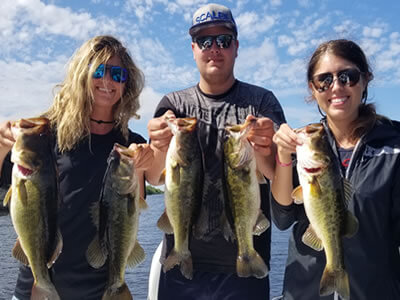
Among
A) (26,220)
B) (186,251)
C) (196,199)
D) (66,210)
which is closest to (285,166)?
(196,199)

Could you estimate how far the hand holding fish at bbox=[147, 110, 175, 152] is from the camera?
413cm

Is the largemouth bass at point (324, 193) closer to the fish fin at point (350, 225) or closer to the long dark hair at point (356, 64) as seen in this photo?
the fish fin at point (350, 225)

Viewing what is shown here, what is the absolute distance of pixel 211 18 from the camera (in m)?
4.46

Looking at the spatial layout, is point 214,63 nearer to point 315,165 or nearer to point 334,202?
point 315,165

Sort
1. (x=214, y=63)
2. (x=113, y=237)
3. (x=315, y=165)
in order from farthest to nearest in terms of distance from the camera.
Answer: (x=214, y=63)
(x=113, y=237)
(x=315, y=165)

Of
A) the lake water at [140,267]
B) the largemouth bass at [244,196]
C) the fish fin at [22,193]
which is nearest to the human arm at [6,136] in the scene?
the fish fin at [22,193]

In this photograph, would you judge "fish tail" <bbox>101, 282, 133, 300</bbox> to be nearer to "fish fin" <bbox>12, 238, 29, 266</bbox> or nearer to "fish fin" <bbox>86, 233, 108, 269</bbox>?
"fish fin" <bbox>86, 233, 108, 269</bbox>

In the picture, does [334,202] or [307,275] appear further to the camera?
[307,275]

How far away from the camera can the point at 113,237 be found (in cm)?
413

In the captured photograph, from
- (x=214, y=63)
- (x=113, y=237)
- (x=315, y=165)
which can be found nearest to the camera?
(x=315, y=165)

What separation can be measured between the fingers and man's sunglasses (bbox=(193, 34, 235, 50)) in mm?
1213

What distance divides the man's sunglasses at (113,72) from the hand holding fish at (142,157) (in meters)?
0.96

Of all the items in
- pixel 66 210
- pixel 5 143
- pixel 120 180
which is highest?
pixel 5 143

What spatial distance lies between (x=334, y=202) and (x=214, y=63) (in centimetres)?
200
